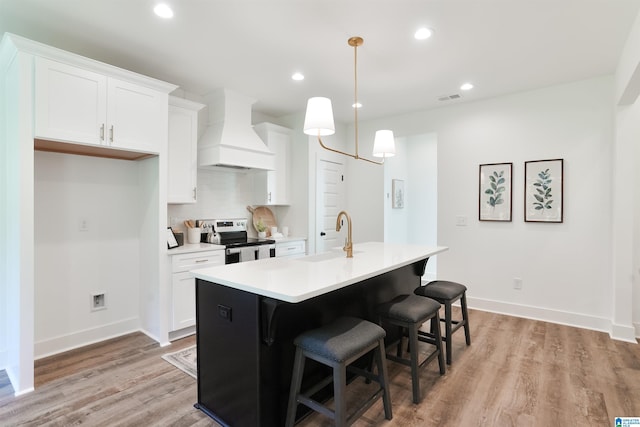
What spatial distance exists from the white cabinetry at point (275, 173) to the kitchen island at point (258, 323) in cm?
238

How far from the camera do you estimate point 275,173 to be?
4.72 m

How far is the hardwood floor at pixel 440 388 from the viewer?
2.06m

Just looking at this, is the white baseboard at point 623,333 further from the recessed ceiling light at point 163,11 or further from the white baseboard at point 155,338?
the recessed ceiling light at point 163,11

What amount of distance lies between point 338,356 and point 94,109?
2.72 meters

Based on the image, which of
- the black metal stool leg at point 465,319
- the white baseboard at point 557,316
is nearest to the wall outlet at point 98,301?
the black metal stool leg at point 465,319

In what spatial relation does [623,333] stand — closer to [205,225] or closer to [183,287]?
[183,287]

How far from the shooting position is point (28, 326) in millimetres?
2404

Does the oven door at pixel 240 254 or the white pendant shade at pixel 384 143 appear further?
the oven door at pixel 240 254

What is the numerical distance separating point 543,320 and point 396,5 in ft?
12.3

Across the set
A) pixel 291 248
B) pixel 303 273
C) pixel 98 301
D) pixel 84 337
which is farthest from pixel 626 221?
pixel 84 337

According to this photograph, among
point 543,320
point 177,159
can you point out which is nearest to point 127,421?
point 177,159

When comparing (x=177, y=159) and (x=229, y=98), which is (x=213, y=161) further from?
(x=229, y=98)

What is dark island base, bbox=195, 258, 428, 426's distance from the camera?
1768 millimetres

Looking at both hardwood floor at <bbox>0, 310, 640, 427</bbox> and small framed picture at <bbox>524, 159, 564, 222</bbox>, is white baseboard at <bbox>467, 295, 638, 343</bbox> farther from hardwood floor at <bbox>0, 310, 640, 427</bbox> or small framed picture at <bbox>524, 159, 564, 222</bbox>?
small framed picture at <bbox>524, 159, 564, 222</bbox>
